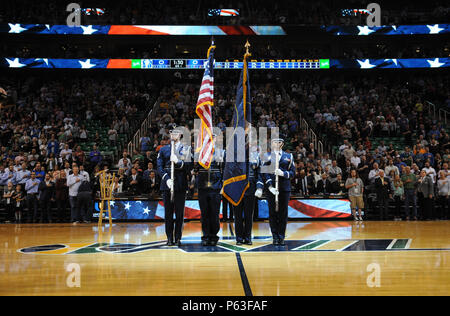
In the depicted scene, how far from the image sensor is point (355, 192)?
45.9 ft

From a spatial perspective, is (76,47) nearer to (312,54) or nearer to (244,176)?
(312,54)

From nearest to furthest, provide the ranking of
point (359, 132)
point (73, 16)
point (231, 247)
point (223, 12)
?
1. point (231, 247)
2. point (359, 132)
3. point (73, 16)
4. point (223, 12)

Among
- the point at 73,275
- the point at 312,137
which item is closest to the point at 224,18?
the point at 312,137

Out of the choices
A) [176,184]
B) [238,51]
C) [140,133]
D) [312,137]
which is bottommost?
[176,184]

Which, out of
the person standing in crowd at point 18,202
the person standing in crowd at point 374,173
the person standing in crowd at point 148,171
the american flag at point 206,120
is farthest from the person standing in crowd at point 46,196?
the person standing in crowd at point 374,173

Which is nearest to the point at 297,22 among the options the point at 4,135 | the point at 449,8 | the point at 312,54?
the point at 312,54

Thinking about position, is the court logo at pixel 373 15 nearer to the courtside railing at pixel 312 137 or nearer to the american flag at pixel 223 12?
the american flag at pixel 223 12

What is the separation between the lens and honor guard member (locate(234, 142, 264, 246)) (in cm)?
824

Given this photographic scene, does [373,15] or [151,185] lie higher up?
[373,15]

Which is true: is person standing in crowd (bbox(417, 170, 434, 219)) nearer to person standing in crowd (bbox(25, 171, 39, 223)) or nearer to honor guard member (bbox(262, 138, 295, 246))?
honor guard member (bbox(262, 138, 295, 246))

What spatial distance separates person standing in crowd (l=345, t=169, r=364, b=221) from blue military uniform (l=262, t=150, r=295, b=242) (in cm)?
611

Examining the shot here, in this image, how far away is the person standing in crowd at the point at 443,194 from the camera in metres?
14.6

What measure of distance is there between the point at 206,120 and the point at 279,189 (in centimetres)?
184

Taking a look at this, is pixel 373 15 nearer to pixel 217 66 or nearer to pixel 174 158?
pixel 217 66
